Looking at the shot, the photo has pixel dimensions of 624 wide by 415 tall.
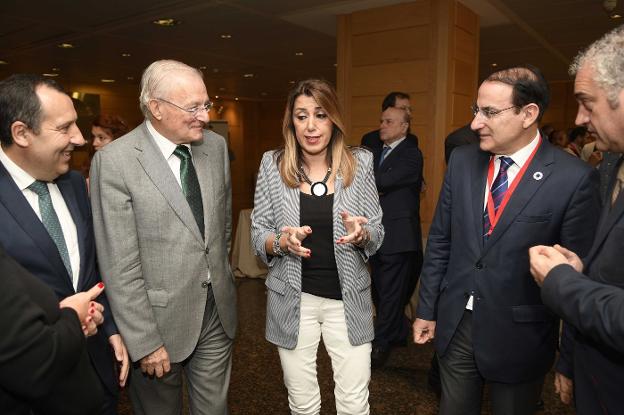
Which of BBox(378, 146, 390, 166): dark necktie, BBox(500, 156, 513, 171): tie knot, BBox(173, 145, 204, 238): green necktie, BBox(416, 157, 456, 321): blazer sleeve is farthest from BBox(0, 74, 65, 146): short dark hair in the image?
BBox(378, 146, 390, 166): dark necktie

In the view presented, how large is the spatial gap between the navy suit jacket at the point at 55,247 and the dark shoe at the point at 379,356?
6.69ft

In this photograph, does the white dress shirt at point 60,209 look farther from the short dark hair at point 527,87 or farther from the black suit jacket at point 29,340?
the short dark hair at point 527,87

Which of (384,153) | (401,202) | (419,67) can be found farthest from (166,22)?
(401,202)

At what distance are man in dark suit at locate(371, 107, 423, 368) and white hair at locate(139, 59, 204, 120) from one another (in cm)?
186

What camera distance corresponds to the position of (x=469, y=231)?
67.5 inches

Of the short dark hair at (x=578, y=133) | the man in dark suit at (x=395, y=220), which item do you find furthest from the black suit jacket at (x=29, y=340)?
the short dark hair at (x=578, y=133)

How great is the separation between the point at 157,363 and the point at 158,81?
101 centimetres

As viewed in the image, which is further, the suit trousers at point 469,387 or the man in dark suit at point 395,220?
the man in dark suit at point 395,220

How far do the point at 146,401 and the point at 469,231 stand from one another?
136 cm

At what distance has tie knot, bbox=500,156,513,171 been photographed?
1.72m

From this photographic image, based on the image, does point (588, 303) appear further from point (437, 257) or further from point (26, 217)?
point (26, 217)

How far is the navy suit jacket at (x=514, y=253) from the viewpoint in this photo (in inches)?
62.2

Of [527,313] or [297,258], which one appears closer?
[527,313]

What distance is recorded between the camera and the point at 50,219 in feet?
4.90
